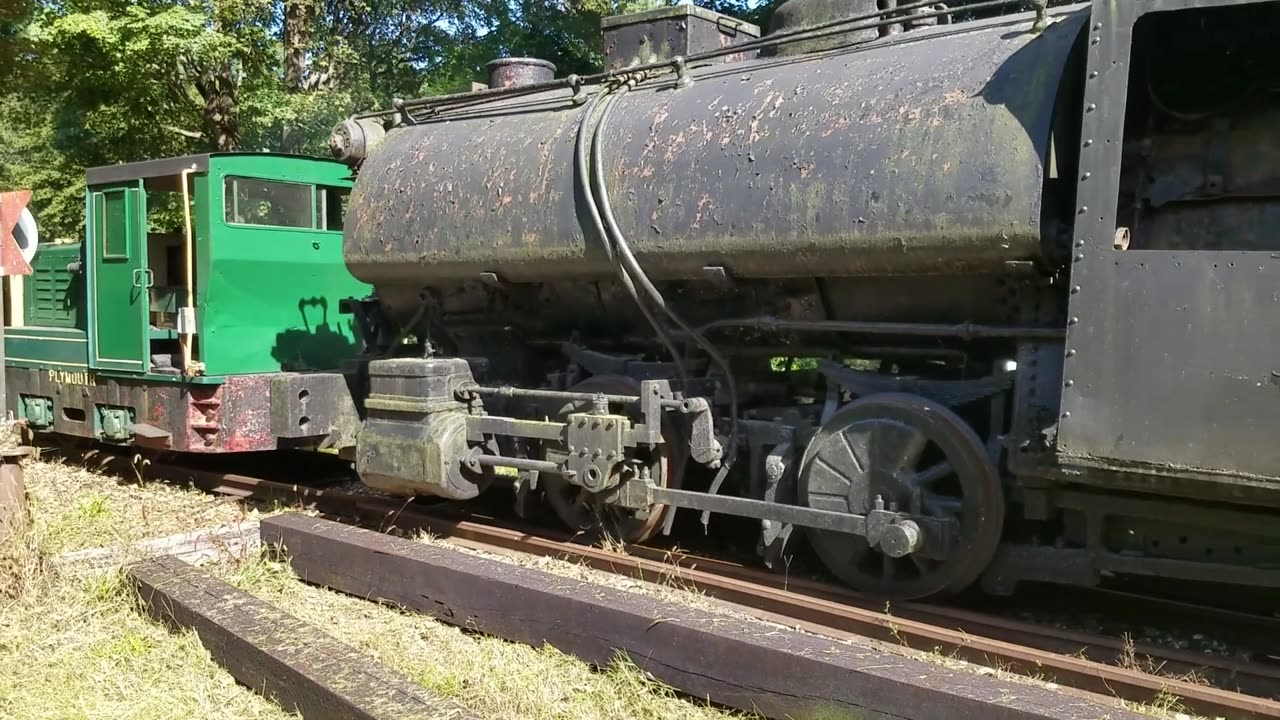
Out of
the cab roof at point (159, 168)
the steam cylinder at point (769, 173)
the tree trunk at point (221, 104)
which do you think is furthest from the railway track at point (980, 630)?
the tree trunk at point (221, 104)

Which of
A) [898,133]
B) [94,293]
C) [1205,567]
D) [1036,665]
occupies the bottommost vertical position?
[1036,665]

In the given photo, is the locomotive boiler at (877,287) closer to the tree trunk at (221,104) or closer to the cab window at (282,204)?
the cab window at (282,204)

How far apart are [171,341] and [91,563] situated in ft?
13.7

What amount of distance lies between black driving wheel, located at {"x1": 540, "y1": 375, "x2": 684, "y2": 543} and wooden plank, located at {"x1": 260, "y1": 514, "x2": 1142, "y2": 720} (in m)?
0.94

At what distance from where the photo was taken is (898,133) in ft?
14.7

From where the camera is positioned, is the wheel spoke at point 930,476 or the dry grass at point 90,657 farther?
the wheel spoke at point 930,476

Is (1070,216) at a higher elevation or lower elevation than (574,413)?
higher

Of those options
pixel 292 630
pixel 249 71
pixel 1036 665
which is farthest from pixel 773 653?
pixel 249 71

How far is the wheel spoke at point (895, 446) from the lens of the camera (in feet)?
15.0

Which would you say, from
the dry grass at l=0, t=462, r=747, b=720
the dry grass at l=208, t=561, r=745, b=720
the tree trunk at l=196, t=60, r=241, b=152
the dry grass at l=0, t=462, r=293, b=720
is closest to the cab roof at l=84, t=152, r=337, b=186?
the dry grass at l=0, t=462, r=293, b=720

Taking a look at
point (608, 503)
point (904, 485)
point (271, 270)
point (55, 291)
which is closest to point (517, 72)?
point (271, 270)

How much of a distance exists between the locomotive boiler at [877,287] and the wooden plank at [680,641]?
72cm

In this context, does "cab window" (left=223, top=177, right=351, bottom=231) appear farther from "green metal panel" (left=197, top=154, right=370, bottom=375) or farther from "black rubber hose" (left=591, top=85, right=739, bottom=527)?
"black rubber hose" (left=591, top=85, right=739, bottom=527)

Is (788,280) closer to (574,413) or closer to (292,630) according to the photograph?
(574,413)
